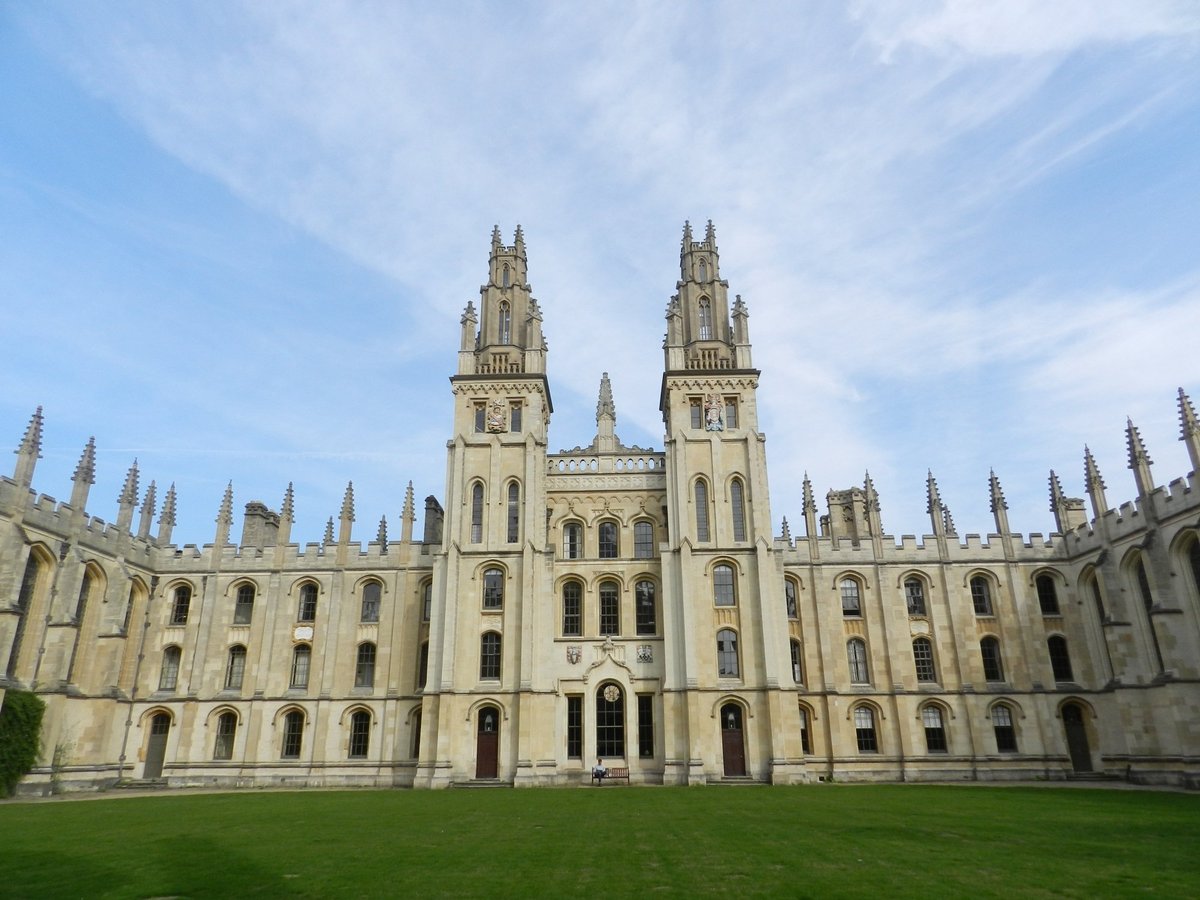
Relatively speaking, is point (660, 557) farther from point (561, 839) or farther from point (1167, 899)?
point (1167, 899)

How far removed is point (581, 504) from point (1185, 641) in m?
27.3

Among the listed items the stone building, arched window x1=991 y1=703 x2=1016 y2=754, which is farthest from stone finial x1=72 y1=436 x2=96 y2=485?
arched window x1=991 y1=703 x2=1016 y2=754

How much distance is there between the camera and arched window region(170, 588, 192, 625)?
137ft

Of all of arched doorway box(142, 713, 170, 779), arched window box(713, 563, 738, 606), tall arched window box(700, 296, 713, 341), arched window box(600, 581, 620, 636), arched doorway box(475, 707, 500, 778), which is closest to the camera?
arched doorway box(475, 707, 500, 778)

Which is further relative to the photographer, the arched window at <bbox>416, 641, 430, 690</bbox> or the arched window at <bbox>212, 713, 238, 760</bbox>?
the arched window at <bbox>416, 641, 430, 690</bbox>

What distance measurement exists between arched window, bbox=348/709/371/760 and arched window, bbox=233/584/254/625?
8.18m

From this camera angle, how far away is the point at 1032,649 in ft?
129

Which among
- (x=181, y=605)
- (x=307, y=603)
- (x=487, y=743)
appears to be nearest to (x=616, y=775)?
(x=487, y=743)

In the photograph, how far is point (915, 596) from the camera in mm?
41250

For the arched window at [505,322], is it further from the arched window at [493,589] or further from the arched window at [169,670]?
the arched window at [169,670]

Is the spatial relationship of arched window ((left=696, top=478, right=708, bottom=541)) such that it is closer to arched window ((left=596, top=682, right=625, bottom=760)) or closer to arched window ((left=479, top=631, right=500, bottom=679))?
arched window ((left=596, top=682, right=625, bottom=760))

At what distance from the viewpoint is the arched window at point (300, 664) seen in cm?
4059

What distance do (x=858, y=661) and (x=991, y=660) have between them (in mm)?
6812

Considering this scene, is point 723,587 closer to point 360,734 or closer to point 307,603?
point 360,734
